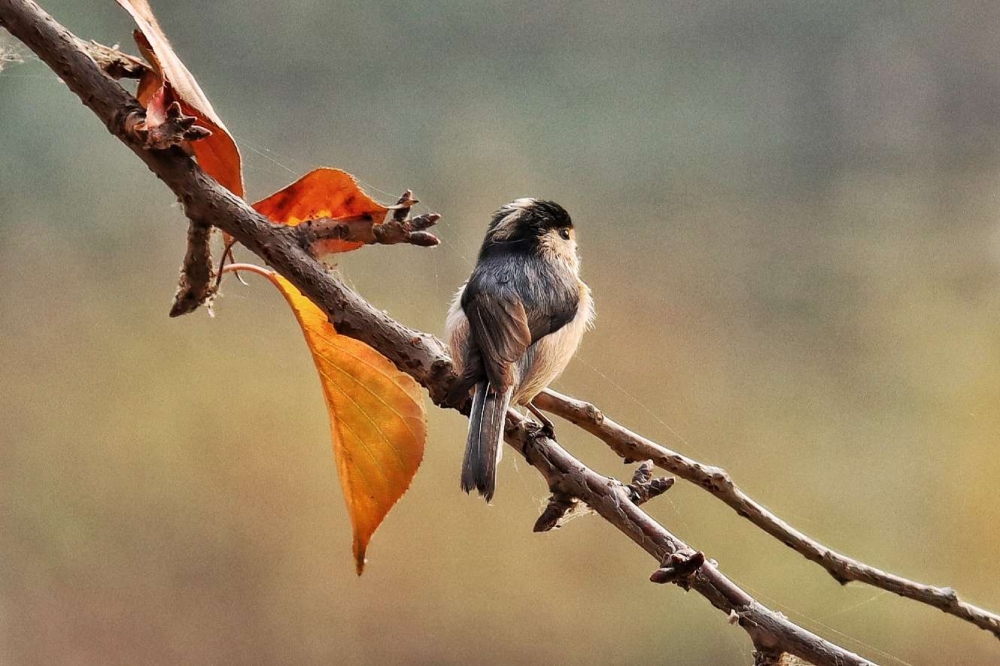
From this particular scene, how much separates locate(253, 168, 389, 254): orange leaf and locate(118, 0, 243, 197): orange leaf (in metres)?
0.04

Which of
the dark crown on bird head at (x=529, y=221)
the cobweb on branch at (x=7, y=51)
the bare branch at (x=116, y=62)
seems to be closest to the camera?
the bare branch at (x=116, y=62)

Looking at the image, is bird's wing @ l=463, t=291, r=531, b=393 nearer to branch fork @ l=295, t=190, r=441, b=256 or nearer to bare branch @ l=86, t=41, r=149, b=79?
branch fork @ l=295, t=190, r=441, b=256

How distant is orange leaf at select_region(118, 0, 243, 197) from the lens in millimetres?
691

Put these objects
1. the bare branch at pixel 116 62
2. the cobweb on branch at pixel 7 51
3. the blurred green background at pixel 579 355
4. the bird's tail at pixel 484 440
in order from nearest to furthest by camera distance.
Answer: the bird's tail at pixel 484 440
the bare branch at pixel 116 62
the cobweb on branch at pixel 7 51
the blurred green background at pixel 579 355

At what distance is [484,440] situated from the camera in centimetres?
69

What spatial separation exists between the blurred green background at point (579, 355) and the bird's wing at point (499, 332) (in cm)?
62

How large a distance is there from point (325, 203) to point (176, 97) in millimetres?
148

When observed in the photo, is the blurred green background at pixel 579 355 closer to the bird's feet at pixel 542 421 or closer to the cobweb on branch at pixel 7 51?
the cobweb on branch at pixel 7 51

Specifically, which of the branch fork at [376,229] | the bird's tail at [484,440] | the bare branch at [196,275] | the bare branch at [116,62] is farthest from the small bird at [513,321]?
the bare branch at [116,62]

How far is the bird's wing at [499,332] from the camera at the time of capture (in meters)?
0.73

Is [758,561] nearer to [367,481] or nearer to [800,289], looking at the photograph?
[800,289]

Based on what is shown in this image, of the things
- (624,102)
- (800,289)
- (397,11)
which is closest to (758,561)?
(800,289)

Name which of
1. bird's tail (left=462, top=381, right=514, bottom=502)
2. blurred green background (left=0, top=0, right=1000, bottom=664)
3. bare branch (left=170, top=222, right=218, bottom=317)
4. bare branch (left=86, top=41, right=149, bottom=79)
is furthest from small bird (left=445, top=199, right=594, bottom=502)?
blurred green background (left=0, top=0, right=1000, bottom=664)

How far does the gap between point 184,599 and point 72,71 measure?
36.2 inches
